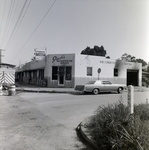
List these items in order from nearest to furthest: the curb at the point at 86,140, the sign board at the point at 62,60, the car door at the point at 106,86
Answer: the curb at the point at 86,140 < the car door at the point at 106,86 < the sign board at the point at 62,60

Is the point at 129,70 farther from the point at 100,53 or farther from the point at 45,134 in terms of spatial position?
the point at 100,53

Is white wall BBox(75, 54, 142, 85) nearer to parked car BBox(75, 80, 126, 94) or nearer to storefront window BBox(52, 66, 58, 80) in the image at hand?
storefront window BBox(52, 66, 58, 80)

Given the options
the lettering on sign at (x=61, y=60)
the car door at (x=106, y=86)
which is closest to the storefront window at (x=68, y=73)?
the lettering on sign at (x=61, y=60)

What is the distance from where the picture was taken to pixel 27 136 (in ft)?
16.9

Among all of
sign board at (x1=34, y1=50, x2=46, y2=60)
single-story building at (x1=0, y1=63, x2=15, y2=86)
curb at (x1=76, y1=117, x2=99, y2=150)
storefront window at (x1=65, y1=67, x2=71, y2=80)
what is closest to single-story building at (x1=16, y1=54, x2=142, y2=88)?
storefront window at (x1=65, y1=67, x2=71, y2=80)

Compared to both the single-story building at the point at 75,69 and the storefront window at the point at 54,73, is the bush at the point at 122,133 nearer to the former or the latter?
the single-story building at the point at 75,69

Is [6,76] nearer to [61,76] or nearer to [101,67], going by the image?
[61,76]

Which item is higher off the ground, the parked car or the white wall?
the white wall

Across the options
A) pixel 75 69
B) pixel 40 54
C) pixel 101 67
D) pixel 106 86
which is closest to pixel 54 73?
pixel 75 69

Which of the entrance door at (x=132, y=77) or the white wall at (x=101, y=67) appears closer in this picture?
the white wall at (x=101, y=67)

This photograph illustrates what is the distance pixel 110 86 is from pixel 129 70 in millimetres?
12651

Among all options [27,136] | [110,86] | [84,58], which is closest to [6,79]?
[84,58]

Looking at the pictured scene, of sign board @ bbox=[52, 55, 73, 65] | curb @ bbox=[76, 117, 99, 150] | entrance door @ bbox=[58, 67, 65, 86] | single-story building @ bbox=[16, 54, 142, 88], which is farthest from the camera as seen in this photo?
entrance door @ bbox=[58, 67, 65, 86]

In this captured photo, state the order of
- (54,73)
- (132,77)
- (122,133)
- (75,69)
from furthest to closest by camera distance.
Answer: (132,77), (54,73), (75,69), (122,133)
